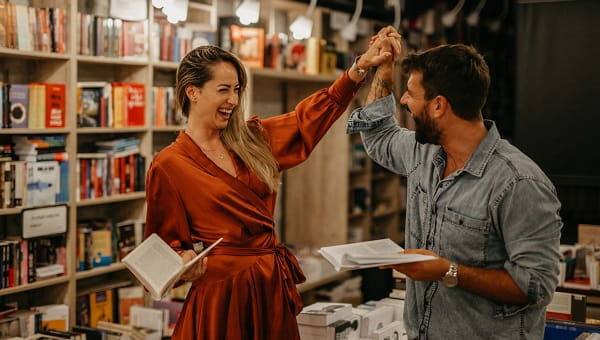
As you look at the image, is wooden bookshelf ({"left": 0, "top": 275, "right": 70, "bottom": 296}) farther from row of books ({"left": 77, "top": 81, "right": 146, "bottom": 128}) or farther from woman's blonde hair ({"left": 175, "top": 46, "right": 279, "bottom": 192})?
woman's blonde hair ({"left": 175, "top": 46, "right": 279, "bottom": 192})

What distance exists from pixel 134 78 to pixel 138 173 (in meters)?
0.63

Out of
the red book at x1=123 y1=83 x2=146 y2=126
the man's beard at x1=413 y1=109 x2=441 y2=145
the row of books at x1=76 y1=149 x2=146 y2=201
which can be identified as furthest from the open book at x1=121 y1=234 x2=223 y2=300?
the red book at x1=123 y1=83 x2=146 y2=126

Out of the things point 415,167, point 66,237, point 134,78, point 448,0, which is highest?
point 448,0

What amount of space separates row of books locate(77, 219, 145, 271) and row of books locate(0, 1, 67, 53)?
113cm

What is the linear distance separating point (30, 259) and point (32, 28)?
4.25 feet

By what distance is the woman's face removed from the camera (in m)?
2.55

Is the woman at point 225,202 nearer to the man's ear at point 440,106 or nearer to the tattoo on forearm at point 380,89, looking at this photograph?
the tattoo on forearm at point 380,89

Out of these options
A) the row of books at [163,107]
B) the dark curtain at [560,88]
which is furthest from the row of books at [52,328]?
the dark curtain at [560,88]

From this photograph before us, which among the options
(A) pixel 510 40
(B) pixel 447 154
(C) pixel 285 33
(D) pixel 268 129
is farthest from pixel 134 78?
(A) pixel 510 40

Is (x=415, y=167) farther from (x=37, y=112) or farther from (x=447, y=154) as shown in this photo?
(x=37, y=112)

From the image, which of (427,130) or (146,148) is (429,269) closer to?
(427,130)

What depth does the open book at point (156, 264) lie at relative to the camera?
2.13 m

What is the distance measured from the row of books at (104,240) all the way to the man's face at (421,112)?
2991mm

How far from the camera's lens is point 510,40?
32.1 feet
